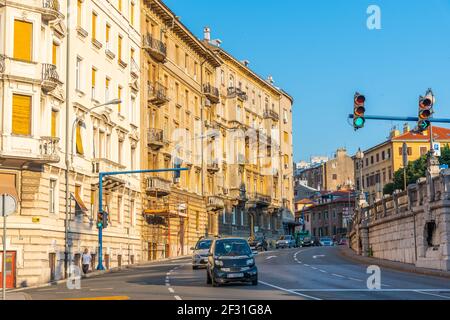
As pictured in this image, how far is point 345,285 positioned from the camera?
26047 mm

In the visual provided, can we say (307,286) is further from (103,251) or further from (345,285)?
(103,251)

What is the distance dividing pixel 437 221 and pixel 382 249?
1266cm

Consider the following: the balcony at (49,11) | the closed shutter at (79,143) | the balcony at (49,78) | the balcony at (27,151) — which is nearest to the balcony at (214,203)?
the closed shutter at (79,143)

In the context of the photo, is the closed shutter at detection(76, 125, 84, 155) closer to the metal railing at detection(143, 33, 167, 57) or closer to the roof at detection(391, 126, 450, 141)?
the metal railing at detection(143, 33, 167, 57)

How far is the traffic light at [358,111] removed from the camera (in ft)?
79.9

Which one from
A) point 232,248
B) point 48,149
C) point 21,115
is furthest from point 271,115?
point 232,248

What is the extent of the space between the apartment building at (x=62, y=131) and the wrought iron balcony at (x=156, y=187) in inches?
101

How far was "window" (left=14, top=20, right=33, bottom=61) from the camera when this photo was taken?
3578cm

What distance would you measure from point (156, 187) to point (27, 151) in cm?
2126

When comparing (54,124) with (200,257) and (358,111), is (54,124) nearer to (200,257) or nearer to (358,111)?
(200,257)

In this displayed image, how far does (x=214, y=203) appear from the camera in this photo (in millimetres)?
71500

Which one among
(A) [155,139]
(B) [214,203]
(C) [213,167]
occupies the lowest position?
(B) [214,203]

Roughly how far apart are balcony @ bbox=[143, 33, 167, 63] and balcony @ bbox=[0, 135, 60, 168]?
21844 mm

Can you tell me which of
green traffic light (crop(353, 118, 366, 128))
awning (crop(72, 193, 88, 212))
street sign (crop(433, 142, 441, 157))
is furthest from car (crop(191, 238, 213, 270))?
green traffic light (crop(353, 118, 366, 128))
